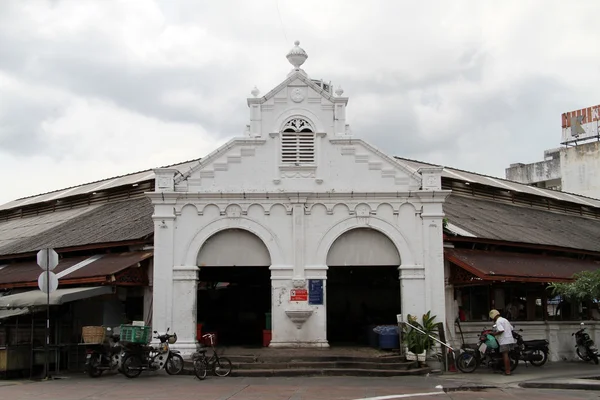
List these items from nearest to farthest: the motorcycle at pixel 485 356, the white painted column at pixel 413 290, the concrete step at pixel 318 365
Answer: the concrete step at pixel 318 365 < the motorcycle at pixel 485 356 < the white painted column at pixel 413 290

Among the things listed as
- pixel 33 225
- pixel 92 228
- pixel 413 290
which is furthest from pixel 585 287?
pixel 33 225

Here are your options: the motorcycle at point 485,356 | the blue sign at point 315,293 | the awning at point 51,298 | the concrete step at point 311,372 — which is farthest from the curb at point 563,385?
the awning at point 51,298

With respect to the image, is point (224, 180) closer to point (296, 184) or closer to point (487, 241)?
point (296, 184)

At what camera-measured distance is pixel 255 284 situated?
96.3ft

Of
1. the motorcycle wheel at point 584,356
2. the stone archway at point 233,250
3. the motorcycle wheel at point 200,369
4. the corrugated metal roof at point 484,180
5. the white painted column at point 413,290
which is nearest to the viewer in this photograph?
the motorcycle wheel at point 200,369

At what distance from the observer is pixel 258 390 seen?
626 inches

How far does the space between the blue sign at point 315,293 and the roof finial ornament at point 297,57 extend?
6292 millimetres

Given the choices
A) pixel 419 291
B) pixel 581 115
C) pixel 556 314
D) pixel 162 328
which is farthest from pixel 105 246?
pixel 581 115

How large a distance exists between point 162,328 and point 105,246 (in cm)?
339

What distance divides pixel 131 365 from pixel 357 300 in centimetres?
1315

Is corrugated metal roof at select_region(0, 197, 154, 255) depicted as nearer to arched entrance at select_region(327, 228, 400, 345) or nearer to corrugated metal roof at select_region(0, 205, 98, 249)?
corrugated metal roof at select_region(0, 205, 98, 249)

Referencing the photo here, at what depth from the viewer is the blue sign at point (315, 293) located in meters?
20.8

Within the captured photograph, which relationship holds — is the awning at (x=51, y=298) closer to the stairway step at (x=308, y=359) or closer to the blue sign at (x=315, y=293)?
the stairway step at (x=308, y=359)

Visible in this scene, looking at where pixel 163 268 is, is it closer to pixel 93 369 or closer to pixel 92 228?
pixel 93 369
